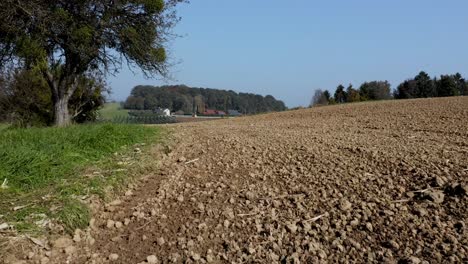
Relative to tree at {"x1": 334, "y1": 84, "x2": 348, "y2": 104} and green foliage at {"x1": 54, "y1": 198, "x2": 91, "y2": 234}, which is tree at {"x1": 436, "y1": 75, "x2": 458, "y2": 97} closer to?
tree at {"x1": 334, "y1": 84, "x2": 348, "y2": 104}

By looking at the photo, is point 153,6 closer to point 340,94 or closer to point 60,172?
point 60,172

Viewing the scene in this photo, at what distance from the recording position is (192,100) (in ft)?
87.0

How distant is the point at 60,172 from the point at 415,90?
27.8 metres

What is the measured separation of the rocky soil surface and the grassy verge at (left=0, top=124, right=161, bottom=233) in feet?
0.63

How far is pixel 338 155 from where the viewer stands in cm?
410

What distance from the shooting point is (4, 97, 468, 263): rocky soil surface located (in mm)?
2566

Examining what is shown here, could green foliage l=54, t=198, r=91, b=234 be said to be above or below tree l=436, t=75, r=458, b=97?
below

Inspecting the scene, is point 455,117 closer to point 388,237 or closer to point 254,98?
point 388,237

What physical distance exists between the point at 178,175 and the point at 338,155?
57.7 inches

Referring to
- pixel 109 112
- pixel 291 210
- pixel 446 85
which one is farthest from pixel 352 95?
pixel 291 210

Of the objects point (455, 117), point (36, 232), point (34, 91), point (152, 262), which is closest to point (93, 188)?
point (36, 232)

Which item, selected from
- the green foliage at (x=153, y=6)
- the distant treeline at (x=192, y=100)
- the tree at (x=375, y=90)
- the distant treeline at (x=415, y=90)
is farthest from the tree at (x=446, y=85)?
the green foliage at (x=153, y=6)

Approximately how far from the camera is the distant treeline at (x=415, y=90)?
88.8 ft

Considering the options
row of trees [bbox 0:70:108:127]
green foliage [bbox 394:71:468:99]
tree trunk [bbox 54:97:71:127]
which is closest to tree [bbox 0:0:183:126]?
tree trunk [bbox 54:97:71:127]
